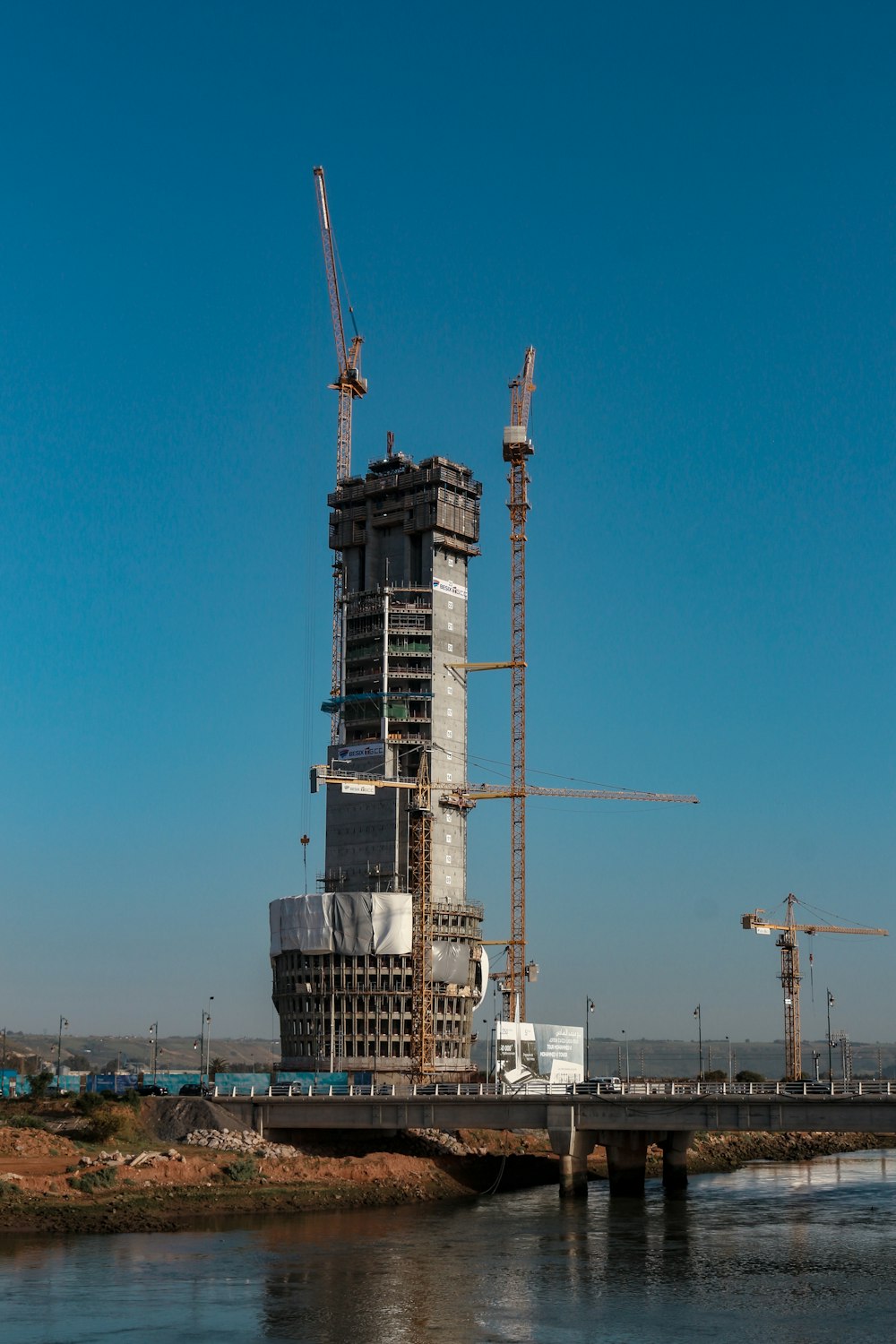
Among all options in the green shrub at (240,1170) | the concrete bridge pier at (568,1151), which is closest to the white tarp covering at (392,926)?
the concrete bridge pier at (568,1151)

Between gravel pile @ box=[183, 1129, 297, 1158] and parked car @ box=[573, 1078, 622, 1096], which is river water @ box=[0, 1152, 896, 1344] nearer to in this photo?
parked car @ box=[573, 1078, 622, 1096]

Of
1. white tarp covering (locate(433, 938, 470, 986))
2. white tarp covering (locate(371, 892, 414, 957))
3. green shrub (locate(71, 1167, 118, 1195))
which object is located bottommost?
green shrub (locate(71, 1167, 118, 1195))

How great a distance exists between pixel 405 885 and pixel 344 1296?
332 feet

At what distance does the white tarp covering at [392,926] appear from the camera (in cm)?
17112

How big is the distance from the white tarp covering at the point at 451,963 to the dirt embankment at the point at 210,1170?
29333 mm

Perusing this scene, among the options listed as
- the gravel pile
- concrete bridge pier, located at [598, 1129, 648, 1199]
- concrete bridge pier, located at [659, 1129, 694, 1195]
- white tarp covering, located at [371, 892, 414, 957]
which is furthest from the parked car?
white tarp covering, located at [371, 892, 414, 957]

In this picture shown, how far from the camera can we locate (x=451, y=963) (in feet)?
576

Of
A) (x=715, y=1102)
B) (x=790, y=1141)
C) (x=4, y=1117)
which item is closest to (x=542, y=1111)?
(x=715, y=1102)

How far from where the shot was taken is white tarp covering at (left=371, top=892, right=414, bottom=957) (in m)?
171

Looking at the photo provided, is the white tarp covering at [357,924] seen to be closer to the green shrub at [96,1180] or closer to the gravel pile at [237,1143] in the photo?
the gravel pile at [237,1143]

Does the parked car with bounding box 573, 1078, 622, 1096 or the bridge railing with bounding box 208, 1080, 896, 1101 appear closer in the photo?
the bridge railing with bounding box 208, 1080, 896, 1101

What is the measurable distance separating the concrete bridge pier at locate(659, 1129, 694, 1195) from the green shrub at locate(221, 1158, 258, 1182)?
3517 cm

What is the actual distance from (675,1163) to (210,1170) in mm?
40442

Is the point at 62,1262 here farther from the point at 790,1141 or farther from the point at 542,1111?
the point at 790,1141
